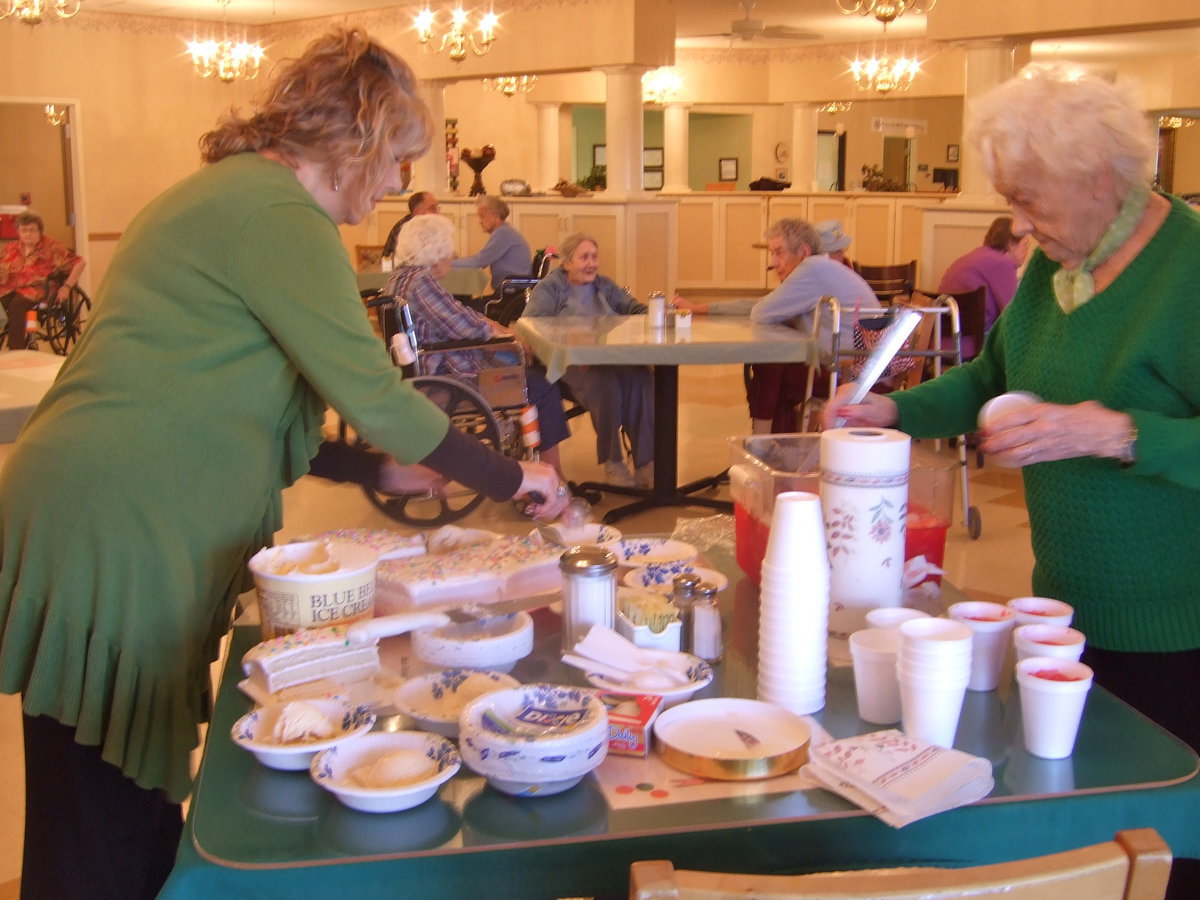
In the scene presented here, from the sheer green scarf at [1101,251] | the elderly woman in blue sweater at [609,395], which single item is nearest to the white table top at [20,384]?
the sheer green scarf at [1101,251]

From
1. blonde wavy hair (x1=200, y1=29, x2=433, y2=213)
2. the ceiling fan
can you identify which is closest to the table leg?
blonde wavy hair (x1=200, y1=29, x2=433, y2=213)

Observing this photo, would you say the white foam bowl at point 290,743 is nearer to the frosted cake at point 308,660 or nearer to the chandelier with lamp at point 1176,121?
the frosted cake at point 308,660

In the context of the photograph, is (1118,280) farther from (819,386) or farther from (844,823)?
(819,386)

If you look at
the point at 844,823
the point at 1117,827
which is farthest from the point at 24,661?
the point at 1117,827

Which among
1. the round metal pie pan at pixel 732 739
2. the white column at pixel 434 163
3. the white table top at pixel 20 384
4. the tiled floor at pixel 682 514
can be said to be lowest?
the tiled floor at pixel 682 514

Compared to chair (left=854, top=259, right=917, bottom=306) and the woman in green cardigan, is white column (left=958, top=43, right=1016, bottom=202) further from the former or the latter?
the woman in green cardigan

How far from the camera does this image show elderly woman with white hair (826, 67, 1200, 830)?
1512mm

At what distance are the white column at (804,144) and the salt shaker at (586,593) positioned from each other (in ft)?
45.1

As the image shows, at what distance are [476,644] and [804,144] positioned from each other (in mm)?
14211

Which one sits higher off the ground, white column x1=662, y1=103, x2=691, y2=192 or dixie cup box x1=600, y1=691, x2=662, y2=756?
white column x1=662, y1=103, x2=691, y2=192

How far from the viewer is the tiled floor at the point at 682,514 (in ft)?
9.45

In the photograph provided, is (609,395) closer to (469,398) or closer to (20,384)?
(469,398)

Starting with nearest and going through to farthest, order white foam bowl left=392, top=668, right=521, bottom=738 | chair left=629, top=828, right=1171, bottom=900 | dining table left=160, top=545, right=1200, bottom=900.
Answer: chair left=629, top=828, right=1171, bottom=900 < dining table left=160, top=545, right=1200, bottom=900 < white foam bowl left=392, top=668, right=521, bottom=738

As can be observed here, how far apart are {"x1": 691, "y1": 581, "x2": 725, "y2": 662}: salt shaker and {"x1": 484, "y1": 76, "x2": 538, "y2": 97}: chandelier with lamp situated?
11.4 metres
